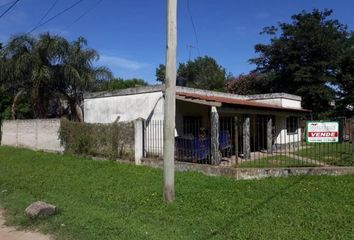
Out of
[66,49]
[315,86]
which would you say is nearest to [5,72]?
[66,49]

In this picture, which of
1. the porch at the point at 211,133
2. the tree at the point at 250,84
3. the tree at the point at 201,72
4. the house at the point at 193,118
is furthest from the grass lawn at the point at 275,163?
the tree at the point at 201,72

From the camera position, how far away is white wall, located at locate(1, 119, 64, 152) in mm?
21062

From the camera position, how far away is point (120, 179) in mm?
12656

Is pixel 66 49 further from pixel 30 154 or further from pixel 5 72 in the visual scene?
pixel 30 154

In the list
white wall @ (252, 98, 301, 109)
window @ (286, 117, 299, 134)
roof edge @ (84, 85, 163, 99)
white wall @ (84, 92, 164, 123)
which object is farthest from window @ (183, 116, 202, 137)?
window @ (286, 117, 299, 134)

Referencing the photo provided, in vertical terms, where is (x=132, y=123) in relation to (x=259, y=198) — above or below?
above

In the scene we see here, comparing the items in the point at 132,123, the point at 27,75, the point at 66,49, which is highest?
the point at 66,49

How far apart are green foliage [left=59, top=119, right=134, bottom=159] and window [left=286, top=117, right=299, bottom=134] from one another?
11.1 meters

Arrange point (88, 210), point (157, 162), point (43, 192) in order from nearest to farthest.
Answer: point (88, 210) < point (43, 192) < point (157, 162)

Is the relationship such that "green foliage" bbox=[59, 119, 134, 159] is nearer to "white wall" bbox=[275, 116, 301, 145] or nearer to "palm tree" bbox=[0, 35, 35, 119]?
"palm tree" bbox=[0, 35, 35, 119]

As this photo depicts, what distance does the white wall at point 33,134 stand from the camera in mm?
21062

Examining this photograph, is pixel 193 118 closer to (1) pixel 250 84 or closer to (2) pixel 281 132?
(2) pixel 281 132

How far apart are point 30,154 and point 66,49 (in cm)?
731

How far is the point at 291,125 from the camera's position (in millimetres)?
24516
